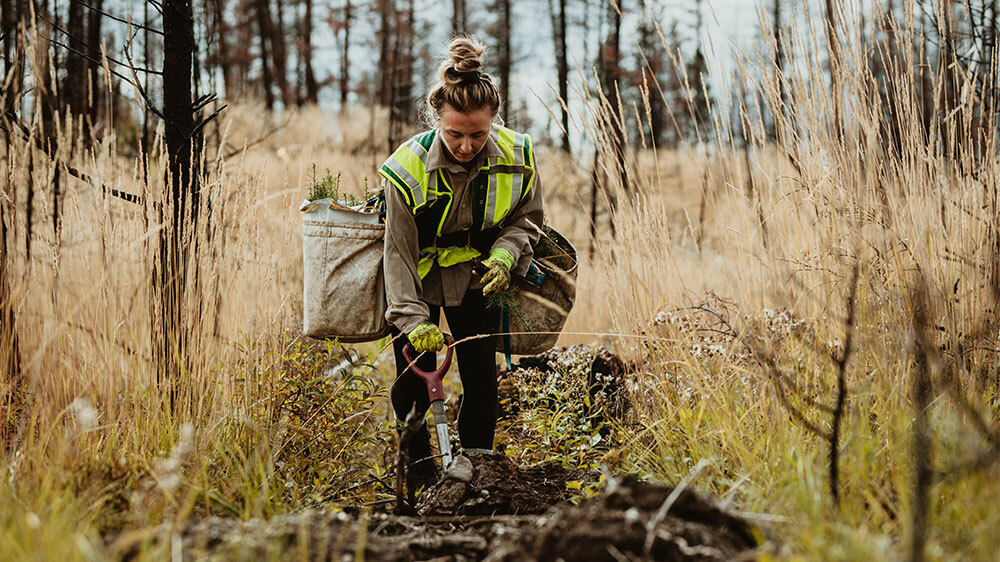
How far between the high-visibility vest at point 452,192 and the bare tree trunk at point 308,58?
1632 centimetres

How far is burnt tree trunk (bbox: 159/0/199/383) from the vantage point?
261 cm

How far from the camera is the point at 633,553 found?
1.29 metres

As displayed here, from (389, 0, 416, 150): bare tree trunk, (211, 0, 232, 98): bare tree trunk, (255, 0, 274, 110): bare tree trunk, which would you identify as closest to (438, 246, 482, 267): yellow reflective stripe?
(211, 0, 232, 98): bare tree trunk

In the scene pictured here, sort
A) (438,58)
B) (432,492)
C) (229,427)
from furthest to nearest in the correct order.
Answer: (438,58) → (229,427) → (432,492)

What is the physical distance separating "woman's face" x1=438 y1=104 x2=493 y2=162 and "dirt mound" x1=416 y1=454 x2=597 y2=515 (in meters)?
1.06

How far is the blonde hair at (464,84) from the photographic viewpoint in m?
2.51

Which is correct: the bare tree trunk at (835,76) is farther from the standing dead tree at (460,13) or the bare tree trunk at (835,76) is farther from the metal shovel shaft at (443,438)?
the standing dead tree at (460,13)

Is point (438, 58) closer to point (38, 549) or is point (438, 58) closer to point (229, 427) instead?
point (229, 427)

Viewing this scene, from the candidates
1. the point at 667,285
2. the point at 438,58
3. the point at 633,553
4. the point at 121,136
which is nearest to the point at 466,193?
the point at 438,58

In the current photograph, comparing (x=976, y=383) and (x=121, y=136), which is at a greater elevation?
(x=121, y=136)

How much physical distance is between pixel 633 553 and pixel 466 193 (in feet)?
5.46

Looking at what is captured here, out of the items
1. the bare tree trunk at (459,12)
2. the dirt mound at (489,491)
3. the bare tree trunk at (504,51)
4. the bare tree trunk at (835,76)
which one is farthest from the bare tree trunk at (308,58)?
the dirt mound at (489,491)

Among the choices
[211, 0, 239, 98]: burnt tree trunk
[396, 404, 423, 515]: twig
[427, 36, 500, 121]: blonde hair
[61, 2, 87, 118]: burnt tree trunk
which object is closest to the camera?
[396, 404, 423, 515]: twig

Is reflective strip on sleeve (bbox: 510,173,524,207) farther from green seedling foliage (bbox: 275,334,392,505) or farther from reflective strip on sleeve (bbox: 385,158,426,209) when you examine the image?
green seedling foliage (bbox: 275,334,392,505)
